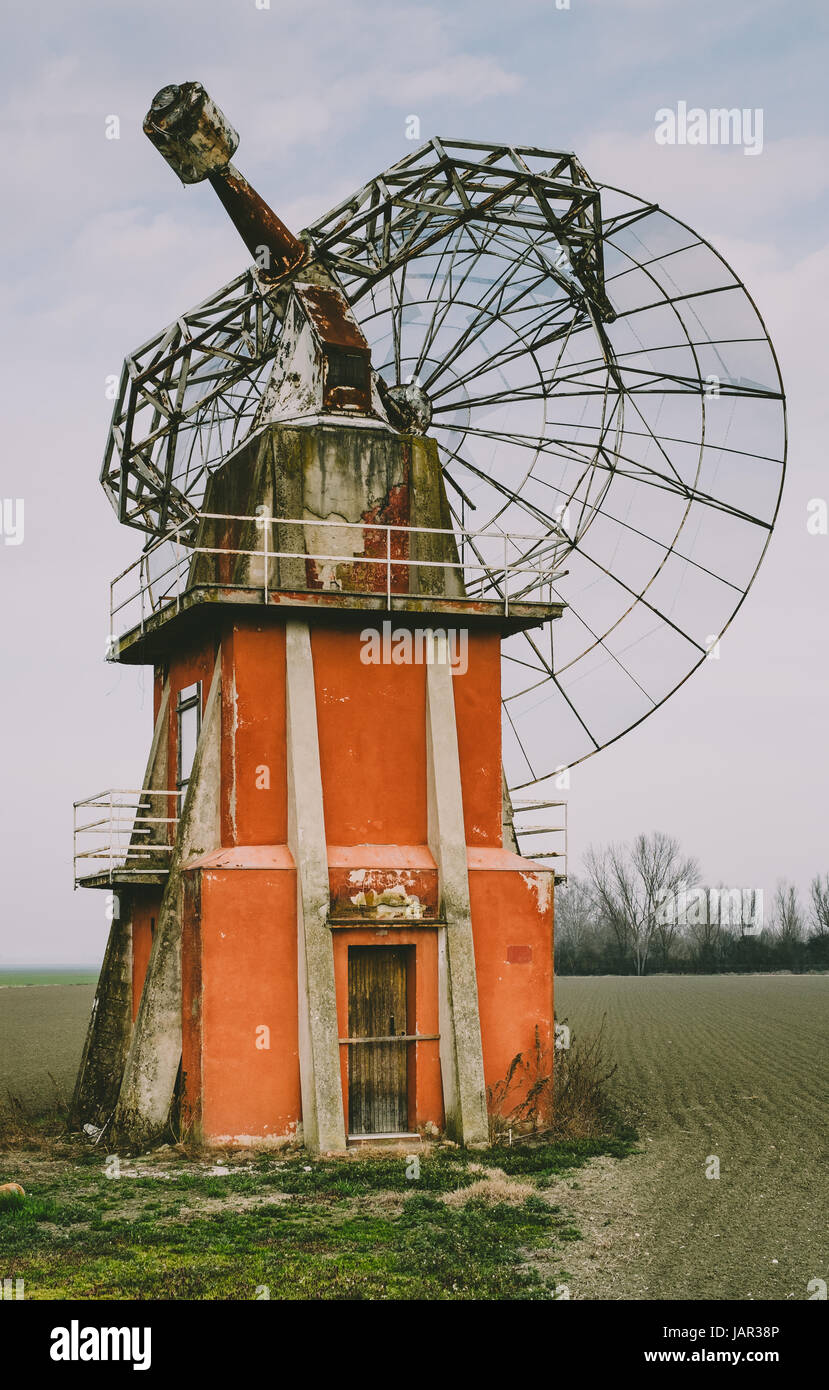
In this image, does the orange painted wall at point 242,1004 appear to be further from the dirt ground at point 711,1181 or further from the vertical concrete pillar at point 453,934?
the dirt ground at point 711,1181

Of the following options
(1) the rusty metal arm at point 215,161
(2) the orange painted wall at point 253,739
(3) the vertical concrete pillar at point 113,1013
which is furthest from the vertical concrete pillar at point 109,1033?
(1) the rusty metal arm at point 215,161

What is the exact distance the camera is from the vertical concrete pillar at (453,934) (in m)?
19.3

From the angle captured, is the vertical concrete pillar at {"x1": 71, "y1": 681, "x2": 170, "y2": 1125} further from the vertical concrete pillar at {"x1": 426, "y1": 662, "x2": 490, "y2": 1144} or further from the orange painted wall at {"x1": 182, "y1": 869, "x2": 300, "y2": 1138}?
the vertical concrete pillar at {"x1": 426, "y1": 662, "x2": 490, "y2": 1144}


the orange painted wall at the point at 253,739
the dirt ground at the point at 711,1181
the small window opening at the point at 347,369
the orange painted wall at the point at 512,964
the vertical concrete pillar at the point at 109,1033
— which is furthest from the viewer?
the vertical concrete pillar at the point at 109,1033

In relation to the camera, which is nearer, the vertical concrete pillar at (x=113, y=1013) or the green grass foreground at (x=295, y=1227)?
the green grass foreground at (x=295, y=1227)

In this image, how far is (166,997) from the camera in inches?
→ 778

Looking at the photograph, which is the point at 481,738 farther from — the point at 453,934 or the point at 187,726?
the point at 187,726

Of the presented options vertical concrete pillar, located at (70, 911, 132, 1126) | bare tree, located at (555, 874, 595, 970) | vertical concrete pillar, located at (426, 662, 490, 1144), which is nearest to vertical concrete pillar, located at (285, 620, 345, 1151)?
vertical concrete pillar, located at (426, 662, 490, 1144)

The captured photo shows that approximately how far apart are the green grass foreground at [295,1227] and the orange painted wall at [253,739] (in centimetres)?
469

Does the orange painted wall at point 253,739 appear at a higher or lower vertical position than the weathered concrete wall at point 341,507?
lower

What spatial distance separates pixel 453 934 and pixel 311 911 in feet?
7.18

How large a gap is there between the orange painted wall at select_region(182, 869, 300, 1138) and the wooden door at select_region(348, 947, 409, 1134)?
3.10 feet
